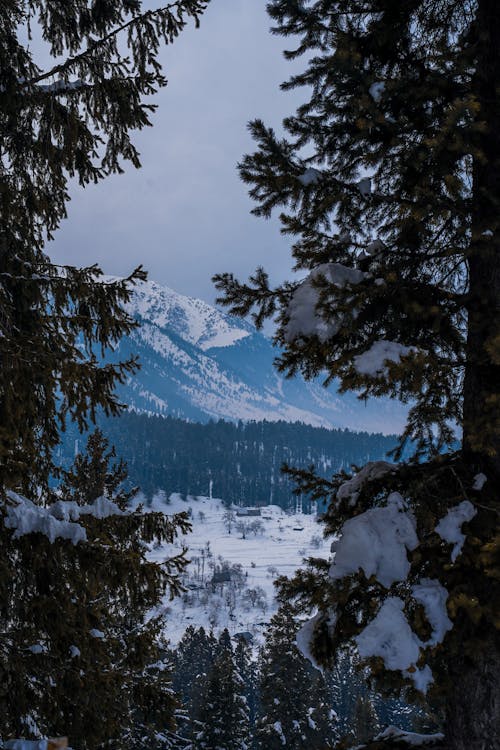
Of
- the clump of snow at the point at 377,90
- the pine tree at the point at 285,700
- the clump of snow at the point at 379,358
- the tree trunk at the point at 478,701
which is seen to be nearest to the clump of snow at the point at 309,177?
the clump of snow at the point at 377,90

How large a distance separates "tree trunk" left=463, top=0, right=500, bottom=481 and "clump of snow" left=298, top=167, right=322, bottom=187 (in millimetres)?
1277

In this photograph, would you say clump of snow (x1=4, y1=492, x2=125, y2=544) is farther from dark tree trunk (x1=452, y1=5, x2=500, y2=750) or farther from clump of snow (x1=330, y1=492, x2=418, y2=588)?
dark tree trunk (x1=452, y1=5, x2=500, y2=750)

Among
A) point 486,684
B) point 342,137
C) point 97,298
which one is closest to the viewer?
point 486,684

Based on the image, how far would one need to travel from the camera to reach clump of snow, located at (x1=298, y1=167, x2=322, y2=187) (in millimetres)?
4305

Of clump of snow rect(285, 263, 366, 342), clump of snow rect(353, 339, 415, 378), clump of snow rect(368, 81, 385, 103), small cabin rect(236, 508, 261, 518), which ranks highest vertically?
clump of snow rect(368, 81, 385, 103)

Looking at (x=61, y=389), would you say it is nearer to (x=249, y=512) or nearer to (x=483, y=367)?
(x=483, y=367)

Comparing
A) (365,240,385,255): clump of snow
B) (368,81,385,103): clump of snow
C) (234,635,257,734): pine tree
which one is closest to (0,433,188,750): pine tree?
(365,240,385,255): clump of snow

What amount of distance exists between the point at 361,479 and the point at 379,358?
1.33 metres

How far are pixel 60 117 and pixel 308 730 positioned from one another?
24626 millimetres

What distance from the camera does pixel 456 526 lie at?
3594mm

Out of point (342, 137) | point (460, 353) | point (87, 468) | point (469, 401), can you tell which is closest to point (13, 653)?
point (469, 401)

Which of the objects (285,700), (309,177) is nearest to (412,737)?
(309,177)

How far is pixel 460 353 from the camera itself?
4609 mm

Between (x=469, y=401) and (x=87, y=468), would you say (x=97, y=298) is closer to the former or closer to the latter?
(x=469, y=401)
